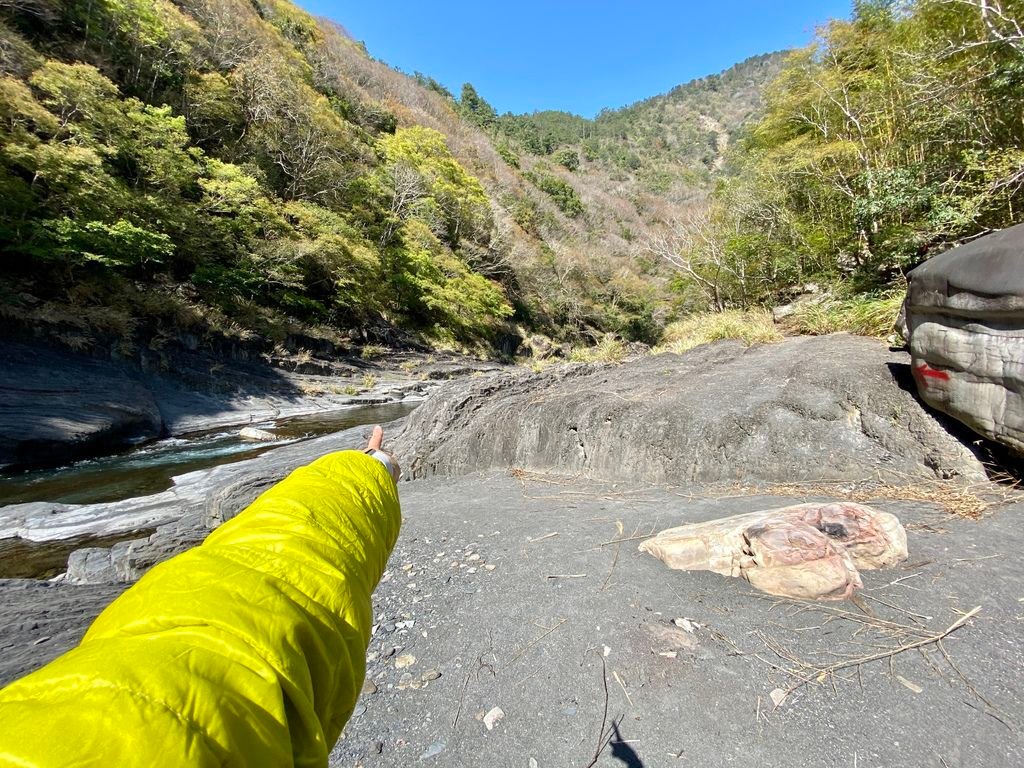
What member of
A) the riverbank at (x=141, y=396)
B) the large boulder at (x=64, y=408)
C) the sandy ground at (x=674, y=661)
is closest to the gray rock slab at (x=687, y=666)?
the sandy ground at (x=674, y=661)

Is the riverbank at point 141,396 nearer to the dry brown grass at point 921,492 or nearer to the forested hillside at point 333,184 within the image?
the forested hillside at point 333,184

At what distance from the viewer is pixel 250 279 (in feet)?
48.4

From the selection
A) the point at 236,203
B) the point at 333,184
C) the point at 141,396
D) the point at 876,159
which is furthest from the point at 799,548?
the point at 333,184

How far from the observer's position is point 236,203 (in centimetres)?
1451

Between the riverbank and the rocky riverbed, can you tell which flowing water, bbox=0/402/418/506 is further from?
the rocky riverbed

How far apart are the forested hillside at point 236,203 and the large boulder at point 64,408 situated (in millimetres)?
1125

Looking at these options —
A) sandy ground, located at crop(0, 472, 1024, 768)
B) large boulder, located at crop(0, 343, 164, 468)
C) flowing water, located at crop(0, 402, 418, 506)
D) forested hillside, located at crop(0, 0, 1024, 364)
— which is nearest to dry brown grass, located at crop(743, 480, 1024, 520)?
sandy ground, located at crop(0, 472, 1024, 768)

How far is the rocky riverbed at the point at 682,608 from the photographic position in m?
1.66

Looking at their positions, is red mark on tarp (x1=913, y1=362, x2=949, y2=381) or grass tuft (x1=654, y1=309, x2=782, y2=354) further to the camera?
grass tuft (x1=654, y1=309, x2=782, y2=354)

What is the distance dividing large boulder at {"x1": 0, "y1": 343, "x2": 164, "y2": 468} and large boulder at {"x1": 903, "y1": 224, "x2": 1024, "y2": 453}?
12229 mm

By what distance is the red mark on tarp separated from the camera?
3406 mm

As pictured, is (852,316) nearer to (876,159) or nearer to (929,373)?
(929,373)

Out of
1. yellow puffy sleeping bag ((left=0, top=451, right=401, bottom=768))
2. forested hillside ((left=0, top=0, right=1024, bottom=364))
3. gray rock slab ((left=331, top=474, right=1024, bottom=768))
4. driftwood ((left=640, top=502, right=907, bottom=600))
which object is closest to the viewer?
yellow puffy sleeping bag ((left=0, top=451, right=401, bottom=768))

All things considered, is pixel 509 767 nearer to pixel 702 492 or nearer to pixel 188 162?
pixel 702 492
